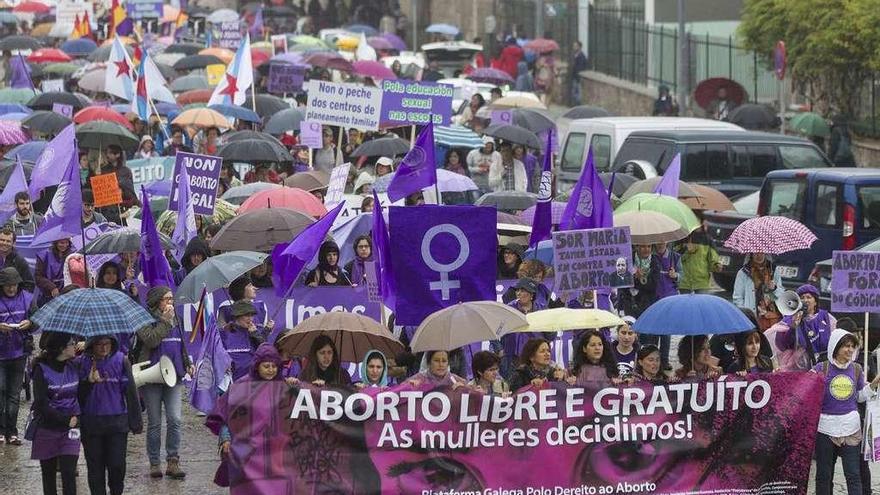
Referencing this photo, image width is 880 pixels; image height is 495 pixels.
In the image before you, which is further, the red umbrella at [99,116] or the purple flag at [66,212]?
the red umbrella at [99,116]

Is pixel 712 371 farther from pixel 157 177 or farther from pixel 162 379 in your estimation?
pixel 157 177

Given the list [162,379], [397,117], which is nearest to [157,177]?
[397,117]

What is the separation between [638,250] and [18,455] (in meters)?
5.25

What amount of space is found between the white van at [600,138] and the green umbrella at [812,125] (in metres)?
6.81

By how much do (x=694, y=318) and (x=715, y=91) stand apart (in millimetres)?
24763

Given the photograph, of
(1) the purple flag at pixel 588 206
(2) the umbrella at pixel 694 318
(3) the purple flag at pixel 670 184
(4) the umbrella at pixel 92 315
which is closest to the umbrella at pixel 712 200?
(3) the purple flag at pixel 670 184

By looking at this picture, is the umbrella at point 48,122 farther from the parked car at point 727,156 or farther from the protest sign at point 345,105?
the parked car at point 727,156

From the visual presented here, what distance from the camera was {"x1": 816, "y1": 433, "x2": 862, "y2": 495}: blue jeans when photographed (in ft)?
39.3

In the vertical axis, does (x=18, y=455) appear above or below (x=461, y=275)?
below

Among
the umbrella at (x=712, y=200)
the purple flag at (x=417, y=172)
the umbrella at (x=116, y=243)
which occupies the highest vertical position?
the purple flag at (x=417, y=172)

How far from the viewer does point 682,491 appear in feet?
38.0

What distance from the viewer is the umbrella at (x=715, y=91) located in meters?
36.2

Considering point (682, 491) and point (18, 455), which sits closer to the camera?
point (682, 491)

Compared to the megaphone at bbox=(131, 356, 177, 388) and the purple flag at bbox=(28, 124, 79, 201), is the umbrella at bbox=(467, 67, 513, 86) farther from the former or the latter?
the megaphone at bbox=(131, 356, 177, 388)
